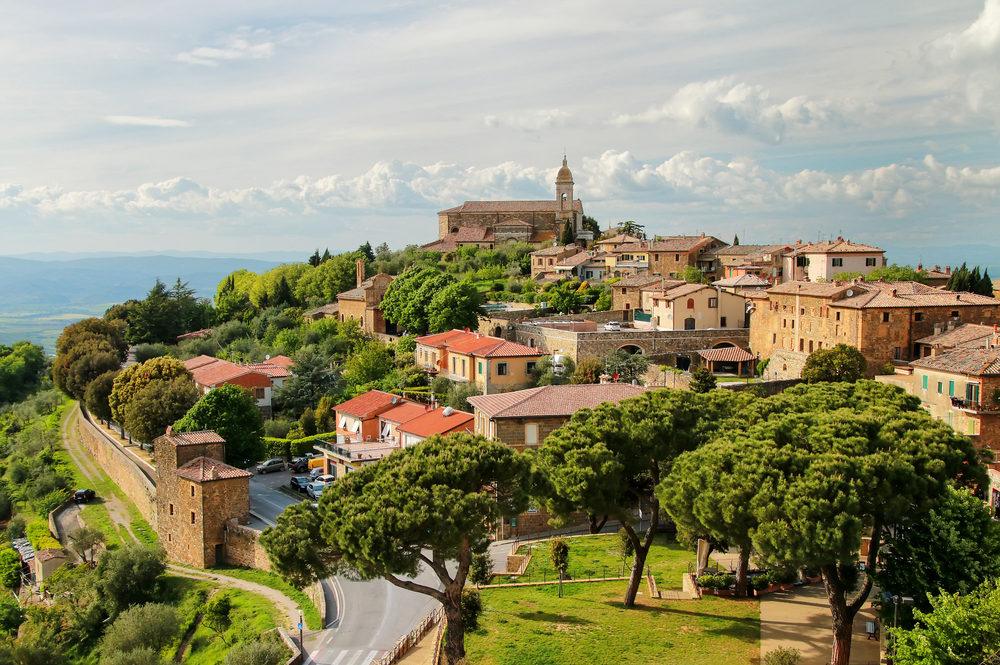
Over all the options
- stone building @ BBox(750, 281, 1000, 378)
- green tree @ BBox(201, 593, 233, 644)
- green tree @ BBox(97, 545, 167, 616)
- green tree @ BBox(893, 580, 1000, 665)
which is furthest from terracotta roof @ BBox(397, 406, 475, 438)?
green tree @ BBox(893, 580, 1000, 665)

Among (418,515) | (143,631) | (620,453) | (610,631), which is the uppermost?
(620,453)

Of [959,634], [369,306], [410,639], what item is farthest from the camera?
[369,306]

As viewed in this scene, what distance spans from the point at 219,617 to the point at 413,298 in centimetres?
3613

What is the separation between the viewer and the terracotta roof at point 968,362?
98.8 ft

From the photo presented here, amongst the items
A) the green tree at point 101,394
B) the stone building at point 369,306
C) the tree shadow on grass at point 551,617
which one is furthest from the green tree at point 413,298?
the tree shadow on grass at point 551,617

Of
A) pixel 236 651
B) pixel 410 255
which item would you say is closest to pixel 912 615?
pixel 236 651

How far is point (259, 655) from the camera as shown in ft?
80.3

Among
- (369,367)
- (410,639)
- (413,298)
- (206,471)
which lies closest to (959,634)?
(410,639)

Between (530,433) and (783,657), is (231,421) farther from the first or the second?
(783,657)

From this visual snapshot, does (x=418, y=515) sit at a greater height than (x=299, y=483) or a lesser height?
greater

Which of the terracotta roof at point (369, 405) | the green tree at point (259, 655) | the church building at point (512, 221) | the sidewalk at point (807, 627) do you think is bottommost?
the green tree at point (259, 655)

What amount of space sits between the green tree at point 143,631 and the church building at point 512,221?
69.3m

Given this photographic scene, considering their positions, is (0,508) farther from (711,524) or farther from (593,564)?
(711,524)

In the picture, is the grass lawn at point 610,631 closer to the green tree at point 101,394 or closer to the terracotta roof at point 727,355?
the terracotta roof at point 727,355
